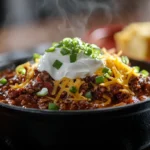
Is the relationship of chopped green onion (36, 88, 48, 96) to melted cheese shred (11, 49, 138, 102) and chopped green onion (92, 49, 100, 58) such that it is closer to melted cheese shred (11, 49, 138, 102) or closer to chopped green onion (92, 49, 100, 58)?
melted cheese shred (11, 49, 138, 102)

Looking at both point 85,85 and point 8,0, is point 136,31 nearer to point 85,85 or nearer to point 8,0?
point 85,85

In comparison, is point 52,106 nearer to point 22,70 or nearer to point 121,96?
point 121,96

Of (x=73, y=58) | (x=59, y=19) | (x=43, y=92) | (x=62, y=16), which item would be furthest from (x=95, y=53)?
(x=62, y=16)

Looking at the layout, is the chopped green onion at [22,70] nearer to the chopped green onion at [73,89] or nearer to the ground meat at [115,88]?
the chopped green onion at [73,89]

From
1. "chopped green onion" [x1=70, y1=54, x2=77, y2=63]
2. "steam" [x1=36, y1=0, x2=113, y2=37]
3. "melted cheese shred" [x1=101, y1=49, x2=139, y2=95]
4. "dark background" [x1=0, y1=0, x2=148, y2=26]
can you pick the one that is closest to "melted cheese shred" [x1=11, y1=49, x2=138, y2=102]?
"melted cheese shred" [x1=101, y1=49, x2=139, y2=95]

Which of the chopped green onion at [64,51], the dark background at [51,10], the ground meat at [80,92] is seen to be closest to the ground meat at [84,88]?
the ground meat at [80,92]
